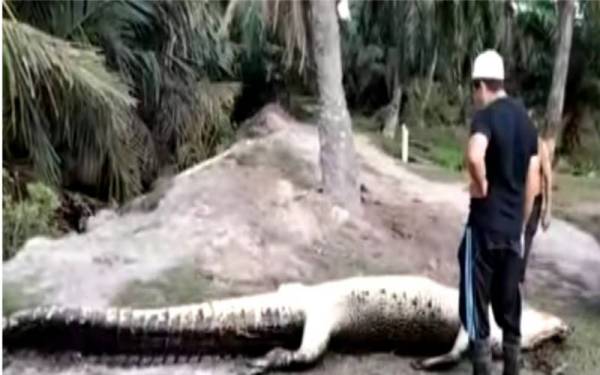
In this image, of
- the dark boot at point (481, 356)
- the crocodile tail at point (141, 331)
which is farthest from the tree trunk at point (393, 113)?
the dark boot at point (481, 356)

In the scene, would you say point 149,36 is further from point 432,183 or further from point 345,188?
point 345,188

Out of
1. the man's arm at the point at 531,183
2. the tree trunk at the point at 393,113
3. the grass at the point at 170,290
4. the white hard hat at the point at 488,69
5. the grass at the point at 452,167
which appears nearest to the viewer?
the white hard hat at the point at 488,69

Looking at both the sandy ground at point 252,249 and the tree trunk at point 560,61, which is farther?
the tree trunk at point 560,61

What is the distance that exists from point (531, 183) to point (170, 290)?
2928 mm

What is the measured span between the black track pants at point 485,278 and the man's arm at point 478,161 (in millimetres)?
233

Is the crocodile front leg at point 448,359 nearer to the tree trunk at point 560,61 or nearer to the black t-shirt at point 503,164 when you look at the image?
the black t-shirt at point 503,164

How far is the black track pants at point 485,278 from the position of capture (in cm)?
524

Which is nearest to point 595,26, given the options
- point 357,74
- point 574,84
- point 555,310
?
point 574,84

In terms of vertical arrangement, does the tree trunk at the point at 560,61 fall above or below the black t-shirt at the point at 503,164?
below

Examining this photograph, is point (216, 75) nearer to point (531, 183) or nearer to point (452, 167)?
point (452, 167)

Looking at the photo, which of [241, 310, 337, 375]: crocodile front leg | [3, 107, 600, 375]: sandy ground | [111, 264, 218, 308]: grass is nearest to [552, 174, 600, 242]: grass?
[3, 107, 600, 375]: sandy ground

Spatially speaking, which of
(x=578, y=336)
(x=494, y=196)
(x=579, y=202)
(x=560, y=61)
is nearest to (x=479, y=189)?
(x=494, y=196)

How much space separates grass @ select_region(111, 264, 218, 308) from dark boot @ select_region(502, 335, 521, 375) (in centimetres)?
226

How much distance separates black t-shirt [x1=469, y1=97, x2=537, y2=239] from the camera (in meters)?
5.18
